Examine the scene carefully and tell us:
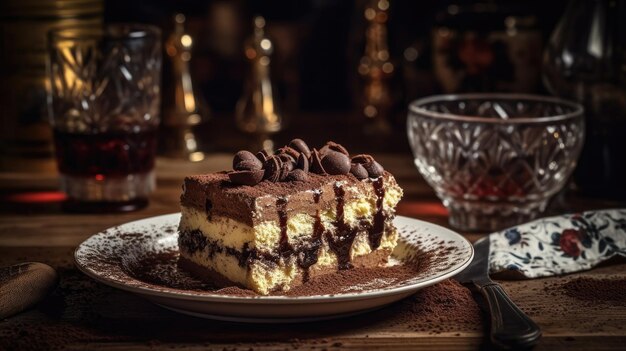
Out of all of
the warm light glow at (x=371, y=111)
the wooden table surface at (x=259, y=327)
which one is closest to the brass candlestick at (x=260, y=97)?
the warm light glow at (x=371, y=111)

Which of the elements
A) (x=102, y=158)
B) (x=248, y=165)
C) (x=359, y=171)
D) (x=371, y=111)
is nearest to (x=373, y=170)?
(x=359, y=171)

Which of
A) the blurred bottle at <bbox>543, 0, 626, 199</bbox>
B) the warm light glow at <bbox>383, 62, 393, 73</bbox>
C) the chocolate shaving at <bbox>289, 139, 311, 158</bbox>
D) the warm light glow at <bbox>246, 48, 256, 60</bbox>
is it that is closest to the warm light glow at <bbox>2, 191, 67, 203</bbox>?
the warm light glow at <bbox>246, 48, 256, 60</bbox>

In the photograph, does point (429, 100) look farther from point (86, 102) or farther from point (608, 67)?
point (86, 102)

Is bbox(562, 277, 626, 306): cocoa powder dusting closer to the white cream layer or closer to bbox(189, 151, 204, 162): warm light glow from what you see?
the white cream layer

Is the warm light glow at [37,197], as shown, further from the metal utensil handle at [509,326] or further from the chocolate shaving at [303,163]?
the metal utensil handle at [509,326]

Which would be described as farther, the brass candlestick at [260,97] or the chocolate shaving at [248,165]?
the brass candlestick at [260,97]

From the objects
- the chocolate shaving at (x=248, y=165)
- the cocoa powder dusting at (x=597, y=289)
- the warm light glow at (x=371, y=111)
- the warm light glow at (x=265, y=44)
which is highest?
the warm light glow at (x=265, y=44)

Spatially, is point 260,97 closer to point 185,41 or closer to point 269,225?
point 185,41
